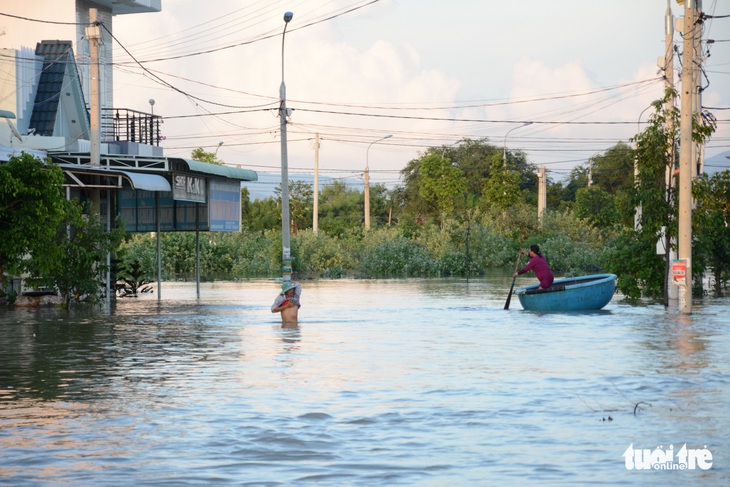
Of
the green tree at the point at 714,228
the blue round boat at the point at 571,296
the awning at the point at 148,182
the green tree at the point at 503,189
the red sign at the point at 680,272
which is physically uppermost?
the green tree at the point at 503,189

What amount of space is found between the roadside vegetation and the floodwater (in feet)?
16.7

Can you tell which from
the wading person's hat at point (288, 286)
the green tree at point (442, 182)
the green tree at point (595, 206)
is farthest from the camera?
the green tree at point (442, 182)

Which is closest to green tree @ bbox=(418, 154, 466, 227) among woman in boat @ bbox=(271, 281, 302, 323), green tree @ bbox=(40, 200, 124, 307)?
green tree @ bbox=(40, 200, 124, 307)

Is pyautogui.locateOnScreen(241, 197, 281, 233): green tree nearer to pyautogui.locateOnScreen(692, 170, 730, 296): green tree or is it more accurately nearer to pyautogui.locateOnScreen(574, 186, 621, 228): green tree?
pyautogui.locateOnScreen(574, 186, 621, 228): green tree

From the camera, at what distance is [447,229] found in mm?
71375

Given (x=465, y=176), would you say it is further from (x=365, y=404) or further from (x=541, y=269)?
(x=365, y=404)

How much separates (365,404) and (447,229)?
58835 millimetres

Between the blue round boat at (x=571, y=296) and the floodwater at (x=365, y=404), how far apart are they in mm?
4290

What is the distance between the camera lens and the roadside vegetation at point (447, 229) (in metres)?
30.2

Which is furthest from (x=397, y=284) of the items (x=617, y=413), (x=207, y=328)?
(x=617, y=413)

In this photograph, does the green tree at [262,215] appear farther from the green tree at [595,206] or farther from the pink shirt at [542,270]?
A: the pink shirt at [542,270]

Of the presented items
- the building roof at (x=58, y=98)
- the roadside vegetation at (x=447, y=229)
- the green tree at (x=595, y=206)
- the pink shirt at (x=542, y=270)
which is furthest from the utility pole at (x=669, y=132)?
the green tree at (x=595, y=206)

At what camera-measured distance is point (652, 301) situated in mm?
35625

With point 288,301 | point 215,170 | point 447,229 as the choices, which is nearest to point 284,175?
point 215,170
